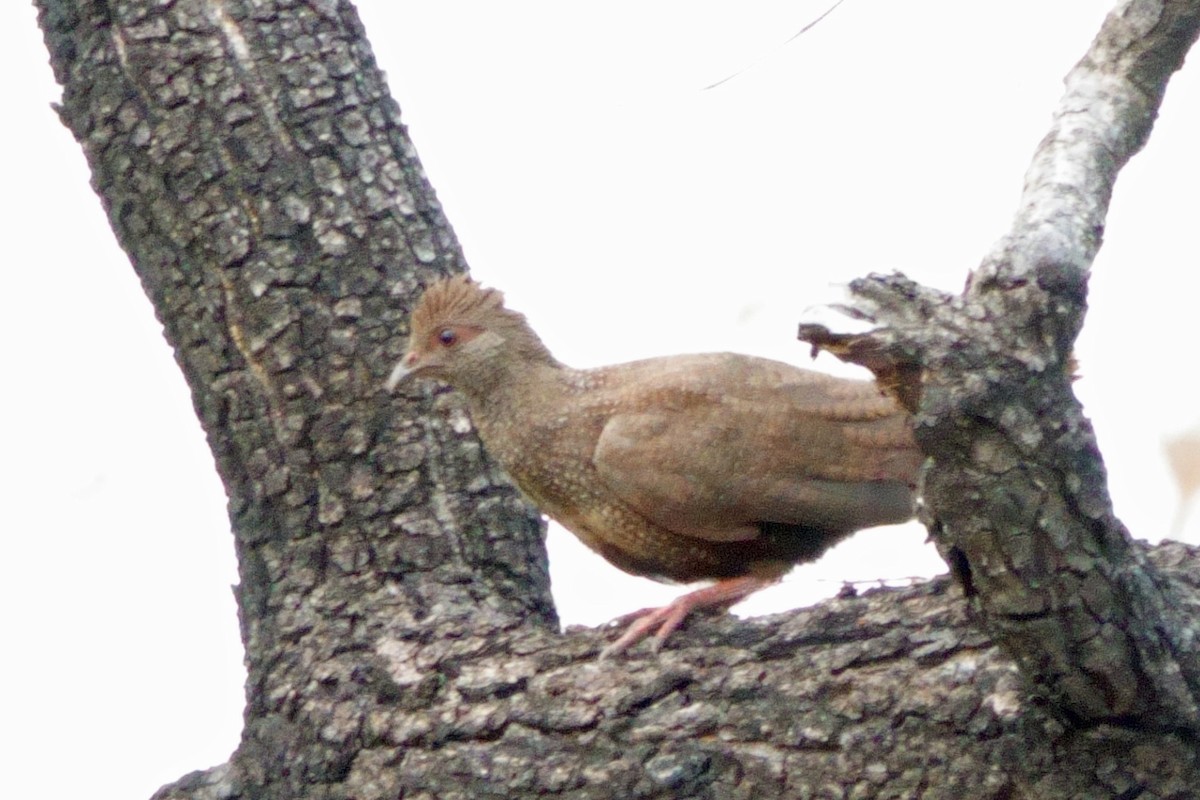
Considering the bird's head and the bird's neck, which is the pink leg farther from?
the bird's head

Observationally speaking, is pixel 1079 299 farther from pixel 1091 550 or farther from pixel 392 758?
pixel 392 758

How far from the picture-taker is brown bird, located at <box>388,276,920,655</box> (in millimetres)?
4168

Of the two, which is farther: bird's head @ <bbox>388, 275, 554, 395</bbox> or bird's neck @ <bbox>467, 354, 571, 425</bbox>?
bird's neck @ <bbox>467, 354, 571, 425</bbox>

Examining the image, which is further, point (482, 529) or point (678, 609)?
point (482, 529)

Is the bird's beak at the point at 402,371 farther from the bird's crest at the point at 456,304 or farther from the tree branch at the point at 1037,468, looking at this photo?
the tree branch at the point at 1037,468

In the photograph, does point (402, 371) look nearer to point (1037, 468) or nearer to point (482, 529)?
point (482, 529)

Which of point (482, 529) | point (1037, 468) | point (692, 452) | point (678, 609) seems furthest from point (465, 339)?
point (1037, 468)

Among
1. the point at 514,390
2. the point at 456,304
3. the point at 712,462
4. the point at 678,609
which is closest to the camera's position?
the point at 678,609

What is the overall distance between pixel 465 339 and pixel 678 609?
0.99 m

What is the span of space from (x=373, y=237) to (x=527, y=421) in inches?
24.0

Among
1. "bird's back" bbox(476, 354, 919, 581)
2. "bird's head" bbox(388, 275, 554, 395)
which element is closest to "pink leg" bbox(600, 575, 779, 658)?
"bird's back" bbox(476, 354, 919, 581)

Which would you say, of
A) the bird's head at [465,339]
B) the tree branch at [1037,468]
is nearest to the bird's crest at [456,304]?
the bird's head at [465,339]

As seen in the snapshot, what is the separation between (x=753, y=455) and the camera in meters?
4.18

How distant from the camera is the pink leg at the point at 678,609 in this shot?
3639mm
